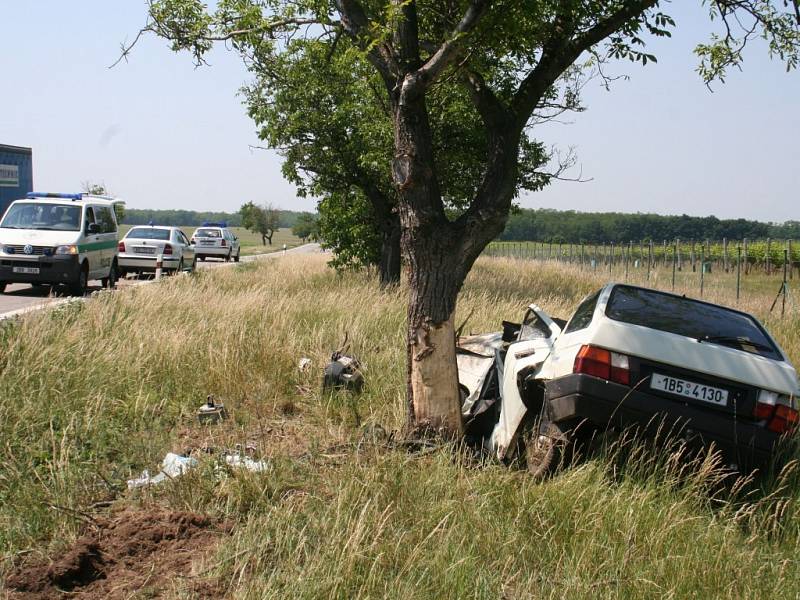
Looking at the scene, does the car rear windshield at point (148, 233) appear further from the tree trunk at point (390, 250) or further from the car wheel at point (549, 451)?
the car wheel at point (549, 451)

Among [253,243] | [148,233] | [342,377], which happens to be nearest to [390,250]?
[148,233]

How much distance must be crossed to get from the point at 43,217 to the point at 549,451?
15396 mm

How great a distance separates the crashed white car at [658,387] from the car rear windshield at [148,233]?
71.7 ft

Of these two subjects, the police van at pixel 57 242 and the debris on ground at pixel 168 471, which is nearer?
the debris on ground at pixel 168 471

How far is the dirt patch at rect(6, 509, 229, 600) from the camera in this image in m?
3.92

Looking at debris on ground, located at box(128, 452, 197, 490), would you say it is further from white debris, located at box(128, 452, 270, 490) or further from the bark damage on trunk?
the bark damage on trunk

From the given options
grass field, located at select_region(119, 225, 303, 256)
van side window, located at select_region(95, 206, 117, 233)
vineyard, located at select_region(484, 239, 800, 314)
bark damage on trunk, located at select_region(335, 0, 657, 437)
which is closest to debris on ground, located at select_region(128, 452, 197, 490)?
bark damage on trunk, located at select_region(335, 0, 657, 437)

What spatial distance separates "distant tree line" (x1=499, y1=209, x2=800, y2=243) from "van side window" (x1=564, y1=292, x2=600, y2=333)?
61.5 meters

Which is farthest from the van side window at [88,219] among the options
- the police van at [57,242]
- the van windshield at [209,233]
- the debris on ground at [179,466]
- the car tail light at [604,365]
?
the van windshield at [209,233]

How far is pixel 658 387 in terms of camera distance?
17.6 feet

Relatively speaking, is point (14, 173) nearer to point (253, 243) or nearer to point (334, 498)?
point (334, 498)

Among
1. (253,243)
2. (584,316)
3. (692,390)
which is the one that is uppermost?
(584,316)

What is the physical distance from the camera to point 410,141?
6078 millimetres

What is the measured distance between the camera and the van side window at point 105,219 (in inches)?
747
